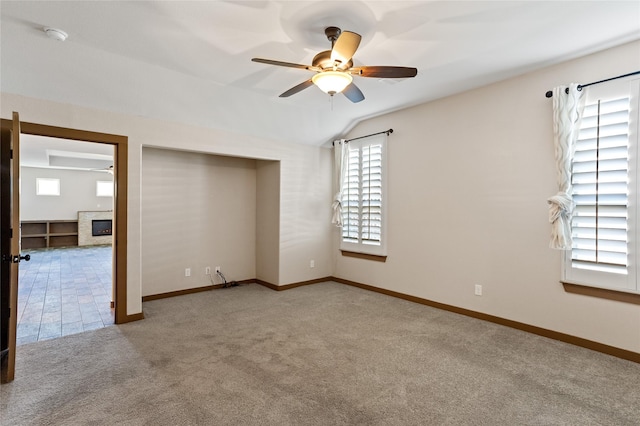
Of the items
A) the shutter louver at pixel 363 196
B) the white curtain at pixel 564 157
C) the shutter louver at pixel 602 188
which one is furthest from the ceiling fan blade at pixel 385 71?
the shutter louver at pixel 363 196

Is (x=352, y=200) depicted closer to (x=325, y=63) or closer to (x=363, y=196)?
(x=363, y=196)

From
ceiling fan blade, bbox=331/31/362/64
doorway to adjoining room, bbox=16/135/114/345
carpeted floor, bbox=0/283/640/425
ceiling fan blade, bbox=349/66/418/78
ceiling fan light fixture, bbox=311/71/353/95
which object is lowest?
carpeted floor, bbox=0/283/640/425

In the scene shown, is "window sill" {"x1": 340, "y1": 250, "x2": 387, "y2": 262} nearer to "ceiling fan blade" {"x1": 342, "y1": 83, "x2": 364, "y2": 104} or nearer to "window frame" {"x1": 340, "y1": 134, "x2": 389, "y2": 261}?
"window frame" {"x1": 340, "y1": 134, "x2": 389, "y2": 261}

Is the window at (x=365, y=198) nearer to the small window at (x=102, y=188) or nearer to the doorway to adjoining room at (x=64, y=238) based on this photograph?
the doorway to adjoining room at (x=64, y=238)

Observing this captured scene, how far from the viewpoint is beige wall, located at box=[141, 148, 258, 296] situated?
15.6 ft

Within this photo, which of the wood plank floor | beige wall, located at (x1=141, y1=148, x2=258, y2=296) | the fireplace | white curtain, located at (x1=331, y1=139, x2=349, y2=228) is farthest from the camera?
the fireplace

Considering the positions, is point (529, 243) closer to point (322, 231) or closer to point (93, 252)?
point (322, 231)

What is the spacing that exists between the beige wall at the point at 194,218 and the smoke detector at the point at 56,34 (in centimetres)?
208

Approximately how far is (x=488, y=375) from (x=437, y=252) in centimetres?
194

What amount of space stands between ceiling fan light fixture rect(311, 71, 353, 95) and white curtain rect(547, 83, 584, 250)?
7.36ft

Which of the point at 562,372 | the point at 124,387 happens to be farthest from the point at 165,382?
the point at 562,372

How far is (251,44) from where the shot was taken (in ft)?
9.55

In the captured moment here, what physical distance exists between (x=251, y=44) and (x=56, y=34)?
1.58 meters

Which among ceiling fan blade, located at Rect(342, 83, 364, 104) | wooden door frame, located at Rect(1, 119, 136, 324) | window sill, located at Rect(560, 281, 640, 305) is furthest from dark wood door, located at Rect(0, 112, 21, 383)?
window sill, located at Rect(560, 281, 640, 305)
